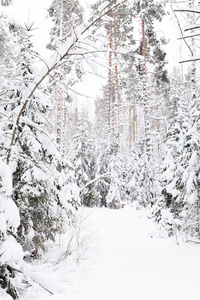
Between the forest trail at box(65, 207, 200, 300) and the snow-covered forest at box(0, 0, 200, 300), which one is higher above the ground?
the snow-covered forest at box(0, 0, 200, 300)

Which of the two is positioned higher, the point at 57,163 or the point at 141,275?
the point at 57,163

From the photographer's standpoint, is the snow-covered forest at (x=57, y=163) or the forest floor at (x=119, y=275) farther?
the forest floor at (x=119, y=275)

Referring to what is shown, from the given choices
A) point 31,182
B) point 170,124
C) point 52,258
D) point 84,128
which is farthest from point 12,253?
point 84,128

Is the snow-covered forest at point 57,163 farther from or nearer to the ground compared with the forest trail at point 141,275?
farther from the ground

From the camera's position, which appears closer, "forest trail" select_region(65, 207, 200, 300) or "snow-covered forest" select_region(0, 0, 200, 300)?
"snow-covered forest" select_region(0, 0, 200, 300)

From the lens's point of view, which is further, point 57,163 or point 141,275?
point 57,163

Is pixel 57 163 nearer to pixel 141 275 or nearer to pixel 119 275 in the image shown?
pixel 119 275

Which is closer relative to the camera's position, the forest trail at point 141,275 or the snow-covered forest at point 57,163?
the snow-covered forest at point 57,163

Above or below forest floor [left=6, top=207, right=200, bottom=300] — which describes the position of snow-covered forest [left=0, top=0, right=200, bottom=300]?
above

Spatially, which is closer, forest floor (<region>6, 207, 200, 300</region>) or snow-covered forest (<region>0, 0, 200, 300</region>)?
snow-covered forest (<region>0, 0, 200, 300</region>)

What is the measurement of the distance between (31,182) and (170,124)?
629 centimetres

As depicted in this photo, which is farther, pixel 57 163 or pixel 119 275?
pixel 57 163

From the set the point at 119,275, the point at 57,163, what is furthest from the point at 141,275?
the point at 57,163

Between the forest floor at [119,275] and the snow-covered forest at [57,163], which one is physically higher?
the snow-covered forest at [57,163]
